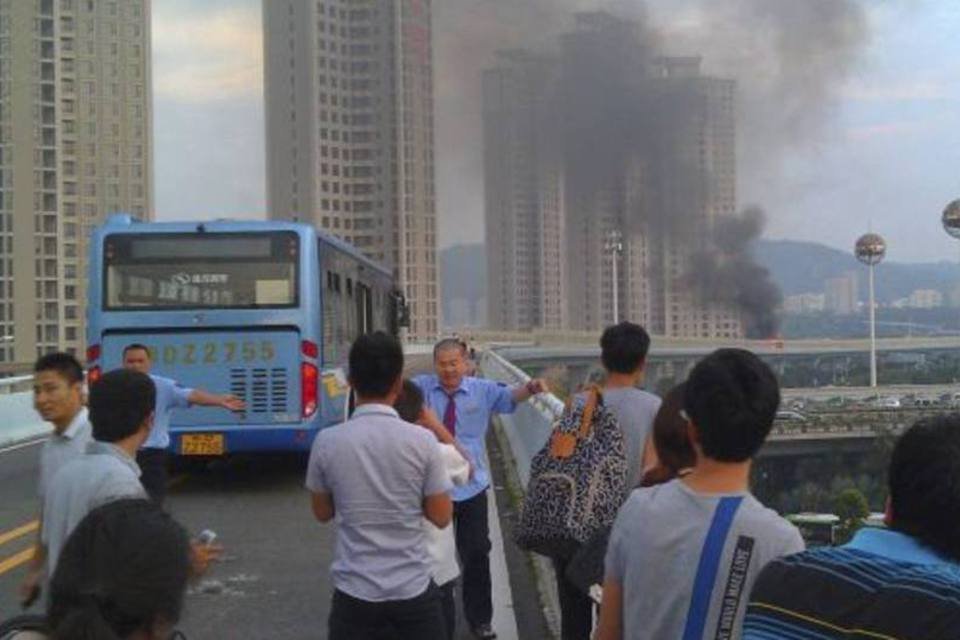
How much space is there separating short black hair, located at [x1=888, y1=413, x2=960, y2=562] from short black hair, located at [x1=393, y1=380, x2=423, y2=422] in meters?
2.76

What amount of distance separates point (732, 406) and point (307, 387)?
30.0 feet

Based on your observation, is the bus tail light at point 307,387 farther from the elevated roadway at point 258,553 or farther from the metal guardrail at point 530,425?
the metal guardrail at point 530,425

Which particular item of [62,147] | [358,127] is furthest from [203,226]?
[358,127]

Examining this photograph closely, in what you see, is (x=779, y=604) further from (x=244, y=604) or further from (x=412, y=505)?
(x=244, y=604)

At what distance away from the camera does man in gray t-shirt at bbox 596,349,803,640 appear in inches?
93.1

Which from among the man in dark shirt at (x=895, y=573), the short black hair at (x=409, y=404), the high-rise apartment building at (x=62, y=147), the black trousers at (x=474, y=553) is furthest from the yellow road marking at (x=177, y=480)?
the high-rise apartment building at (x=62, y=147)

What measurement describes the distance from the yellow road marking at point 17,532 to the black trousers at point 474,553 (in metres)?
4.83

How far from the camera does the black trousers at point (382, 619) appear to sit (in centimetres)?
367

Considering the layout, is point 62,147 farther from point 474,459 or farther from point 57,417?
point 57,417

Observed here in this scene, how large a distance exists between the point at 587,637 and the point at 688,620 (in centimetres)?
202

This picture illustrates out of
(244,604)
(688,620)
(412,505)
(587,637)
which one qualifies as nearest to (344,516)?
(412,505)

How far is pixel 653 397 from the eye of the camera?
171 inches

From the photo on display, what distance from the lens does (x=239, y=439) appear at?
37.2 ft

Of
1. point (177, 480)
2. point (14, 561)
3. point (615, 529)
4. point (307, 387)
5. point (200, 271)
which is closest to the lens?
point (615, 529)
